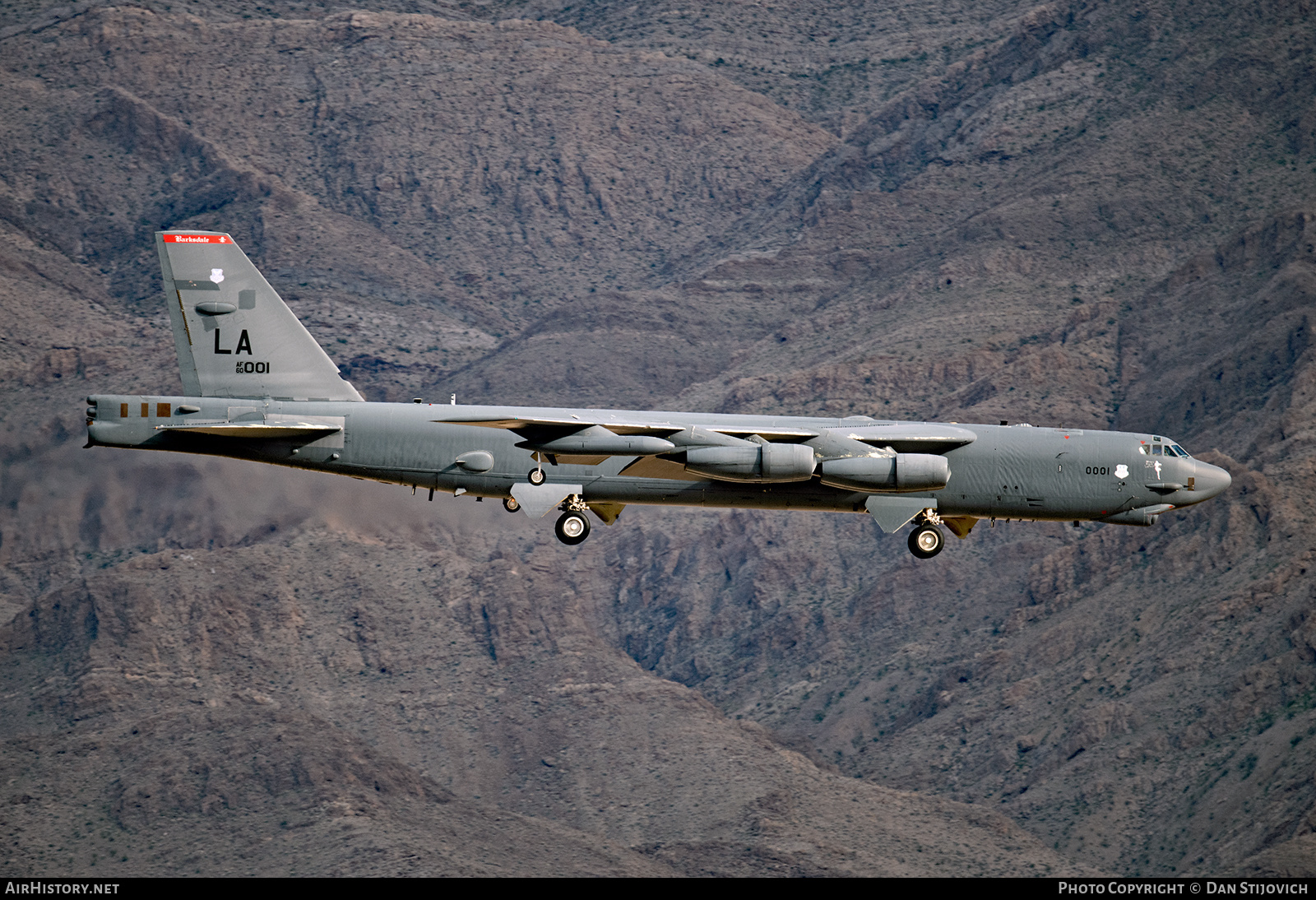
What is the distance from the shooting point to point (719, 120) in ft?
535

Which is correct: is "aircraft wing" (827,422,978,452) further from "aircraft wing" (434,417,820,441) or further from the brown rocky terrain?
the brown rocky terrain

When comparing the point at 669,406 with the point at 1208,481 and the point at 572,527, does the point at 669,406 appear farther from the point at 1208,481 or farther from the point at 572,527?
the point at 1208,481

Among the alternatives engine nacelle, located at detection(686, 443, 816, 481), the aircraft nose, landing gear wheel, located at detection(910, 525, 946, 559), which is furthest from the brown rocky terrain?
engine nacelle, located at detection(686, 443, 816, 481)

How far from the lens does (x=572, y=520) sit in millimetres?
48750

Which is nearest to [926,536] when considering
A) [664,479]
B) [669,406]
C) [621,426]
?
[664,479]

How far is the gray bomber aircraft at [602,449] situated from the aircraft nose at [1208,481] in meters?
0.06

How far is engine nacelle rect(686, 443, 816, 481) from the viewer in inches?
1807

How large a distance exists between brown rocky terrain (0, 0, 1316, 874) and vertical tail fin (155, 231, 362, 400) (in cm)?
2778

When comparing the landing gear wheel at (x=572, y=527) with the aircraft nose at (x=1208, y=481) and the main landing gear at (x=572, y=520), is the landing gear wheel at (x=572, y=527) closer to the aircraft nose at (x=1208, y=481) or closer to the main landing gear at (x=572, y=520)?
the main landing gear at (x=572, y=520)

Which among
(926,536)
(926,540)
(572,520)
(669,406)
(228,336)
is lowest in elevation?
(926,540)

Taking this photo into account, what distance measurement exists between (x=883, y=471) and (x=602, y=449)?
6.39m

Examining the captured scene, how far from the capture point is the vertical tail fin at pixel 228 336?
4981cm

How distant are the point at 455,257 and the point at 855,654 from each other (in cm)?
6227
